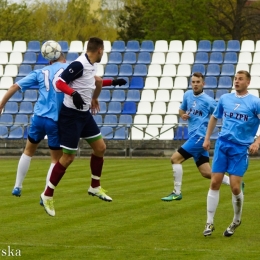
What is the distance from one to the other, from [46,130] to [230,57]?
21046 mm

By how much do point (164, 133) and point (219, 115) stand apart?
18.0 metres

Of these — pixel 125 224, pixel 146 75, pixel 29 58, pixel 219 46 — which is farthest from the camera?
pixel 29 58

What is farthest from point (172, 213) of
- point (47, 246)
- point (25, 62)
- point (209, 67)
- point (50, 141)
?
point (25, 62)

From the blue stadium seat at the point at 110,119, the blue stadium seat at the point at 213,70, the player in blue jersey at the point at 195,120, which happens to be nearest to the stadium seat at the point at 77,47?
the blue stadium seat at the point at 110,119

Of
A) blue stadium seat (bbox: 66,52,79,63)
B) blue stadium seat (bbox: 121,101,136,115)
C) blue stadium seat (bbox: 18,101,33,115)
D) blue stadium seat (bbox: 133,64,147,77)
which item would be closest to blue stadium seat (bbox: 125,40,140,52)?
blue stadium seat (bbox: 133,64,147,77)

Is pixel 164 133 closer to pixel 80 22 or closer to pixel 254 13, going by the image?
pixel 254 13

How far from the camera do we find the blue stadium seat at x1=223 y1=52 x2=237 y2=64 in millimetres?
32750

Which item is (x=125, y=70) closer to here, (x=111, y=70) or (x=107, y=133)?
(x=111, y=70)

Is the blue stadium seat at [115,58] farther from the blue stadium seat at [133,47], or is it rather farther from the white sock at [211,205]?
the white sock at [211,205]

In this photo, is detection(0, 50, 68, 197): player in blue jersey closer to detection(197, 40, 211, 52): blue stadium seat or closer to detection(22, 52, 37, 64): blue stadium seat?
detection(197, 40, 211, 52): blue stadium seat

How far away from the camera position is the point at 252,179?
62.3 feet

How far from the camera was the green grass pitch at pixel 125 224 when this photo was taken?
30.1ft

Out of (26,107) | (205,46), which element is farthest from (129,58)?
(26,107)

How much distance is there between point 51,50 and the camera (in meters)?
12.7
